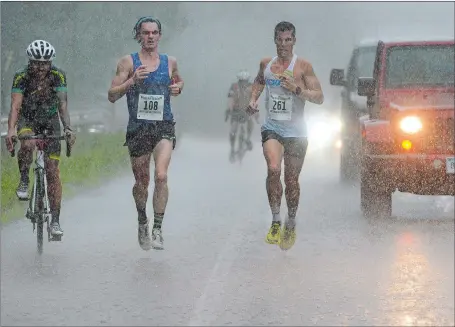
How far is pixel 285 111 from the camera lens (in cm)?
1062

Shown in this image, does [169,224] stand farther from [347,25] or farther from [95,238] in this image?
[347,25]

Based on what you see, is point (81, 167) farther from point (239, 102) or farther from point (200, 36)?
point (200, 36)

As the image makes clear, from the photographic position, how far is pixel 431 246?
36.0 feet

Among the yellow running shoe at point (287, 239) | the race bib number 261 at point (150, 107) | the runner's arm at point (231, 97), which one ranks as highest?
the race bib number 261 at point (150, 107)

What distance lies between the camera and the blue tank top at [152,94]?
10023 mm

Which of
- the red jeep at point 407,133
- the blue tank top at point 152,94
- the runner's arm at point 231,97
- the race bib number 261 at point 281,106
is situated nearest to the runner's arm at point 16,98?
the blue tank top at point 152,94

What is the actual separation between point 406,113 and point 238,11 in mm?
54307

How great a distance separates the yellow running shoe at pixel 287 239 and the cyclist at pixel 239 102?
11.6m

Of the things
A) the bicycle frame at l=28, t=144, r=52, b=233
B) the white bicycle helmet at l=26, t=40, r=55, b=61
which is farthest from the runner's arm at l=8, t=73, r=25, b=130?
the bicycle frame at l=28, t=144, r=52, b=233

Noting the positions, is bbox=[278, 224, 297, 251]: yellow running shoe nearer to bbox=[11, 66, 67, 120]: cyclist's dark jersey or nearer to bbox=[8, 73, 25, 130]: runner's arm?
bbox=[11, 66, 67, 120]: cyclist's dark jersey

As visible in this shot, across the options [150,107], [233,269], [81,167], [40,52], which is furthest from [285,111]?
[81,167]

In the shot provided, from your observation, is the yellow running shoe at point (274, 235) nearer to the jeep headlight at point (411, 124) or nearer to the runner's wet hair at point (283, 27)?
the runner's wet hair at point (283, 27)

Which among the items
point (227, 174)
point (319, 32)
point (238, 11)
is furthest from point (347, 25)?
point (227, 174)

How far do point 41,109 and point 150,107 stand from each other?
0.96 meters
